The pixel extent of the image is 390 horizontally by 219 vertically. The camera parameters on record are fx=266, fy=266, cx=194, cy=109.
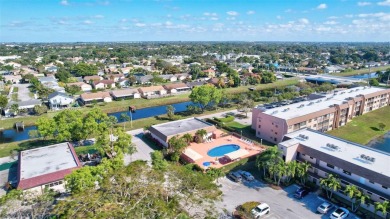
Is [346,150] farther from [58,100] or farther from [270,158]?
[58,100]

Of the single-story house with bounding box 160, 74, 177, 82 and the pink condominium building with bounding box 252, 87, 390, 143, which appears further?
the single-story house with bounding box 160, 74, 177, 82

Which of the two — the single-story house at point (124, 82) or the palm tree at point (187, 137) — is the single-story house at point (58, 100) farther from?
the palm tree at point (187, 137)

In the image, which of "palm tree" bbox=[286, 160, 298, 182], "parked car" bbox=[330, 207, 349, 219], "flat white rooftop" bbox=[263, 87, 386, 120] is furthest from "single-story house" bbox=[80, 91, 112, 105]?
"parked car" bbox=[330, 207, 349, 219]

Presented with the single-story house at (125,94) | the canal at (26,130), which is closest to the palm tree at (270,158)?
the canal at (26,130)

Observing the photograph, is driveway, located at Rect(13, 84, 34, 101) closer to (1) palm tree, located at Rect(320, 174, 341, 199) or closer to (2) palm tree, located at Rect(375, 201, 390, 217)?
(1) palm tree, located at Rect(320, 174, 341, 199)

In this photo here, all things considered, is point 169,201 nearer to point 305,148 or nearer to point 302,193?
point 302,193
